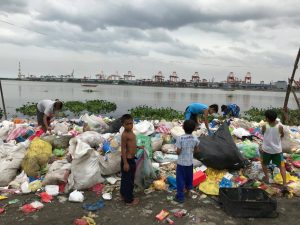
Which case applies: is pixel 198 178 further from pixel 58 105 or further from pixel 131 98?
pixel 131 98

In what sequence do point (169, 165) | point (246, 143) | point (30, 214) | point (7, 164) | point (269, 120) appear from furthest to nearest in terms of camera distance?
1. point (246, 143)
2. point (169, 165)
3. point (7, 164)
4. point (269, 120)
5. point (30, 214)

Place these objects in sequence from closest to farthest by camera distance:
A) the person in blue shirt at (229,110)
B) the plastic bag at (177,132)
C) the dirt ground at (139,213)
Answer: the dirt ground at (139,213) < the plastic bag at (177,132) < the person in blue shirt at (229,110)

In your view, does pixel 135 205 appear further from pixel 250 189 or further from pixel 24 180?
pixel 24 180

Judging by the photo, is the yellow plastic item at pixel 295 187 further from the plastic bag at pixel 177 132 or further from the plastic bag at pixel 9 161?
the plastic bag at pixel 9 161

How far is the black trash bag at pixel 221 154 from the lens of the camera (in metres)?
5.85

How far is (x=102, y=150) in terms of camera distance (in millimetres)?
6539

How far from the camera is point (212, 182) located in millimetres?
5453

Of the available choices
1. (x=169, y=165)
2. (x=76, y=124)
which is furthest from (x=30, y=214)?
(x=76, y=124)

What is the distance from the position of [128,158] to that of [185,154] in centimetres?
88

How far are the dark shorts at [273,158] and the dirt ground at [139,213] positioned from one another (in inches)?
24.7

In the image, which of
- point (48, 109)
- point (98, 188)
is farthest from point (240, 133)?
point (48, 109)

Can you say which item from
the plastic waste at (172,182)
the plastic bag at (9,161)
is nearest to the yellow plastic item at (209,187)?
the plastic waste at (172,182)

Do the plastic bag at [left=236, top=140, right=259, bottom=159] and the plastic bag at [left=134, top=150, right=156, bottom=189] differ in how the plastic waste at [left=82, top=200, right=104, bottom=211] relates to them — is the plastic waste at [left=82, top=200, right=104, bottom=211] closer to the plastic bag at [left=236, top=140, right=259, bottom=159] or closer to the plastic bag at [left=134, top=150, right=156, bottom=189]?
the plastic bag at [left=134, top=150, right=156, bottom=189]

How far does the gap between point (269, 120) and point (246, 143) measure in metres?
1.78
